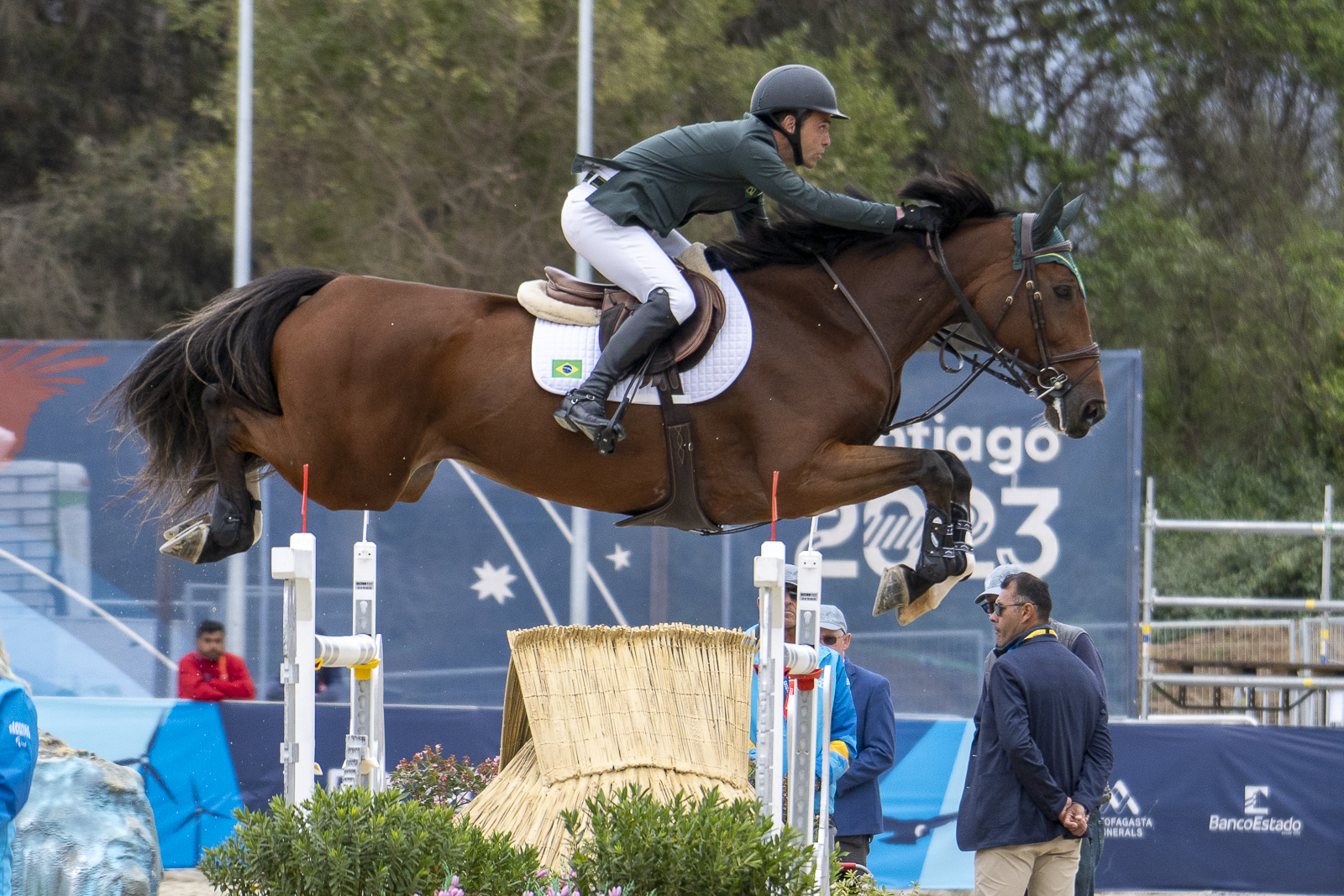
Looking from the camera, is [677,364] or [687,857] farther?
[677,364]

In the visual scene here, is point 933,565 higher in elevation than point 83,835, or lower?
higher

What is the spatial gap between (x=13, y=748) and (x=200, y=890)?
4.36 metres

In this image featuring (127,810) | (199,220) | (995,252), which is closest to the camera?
(995,252)

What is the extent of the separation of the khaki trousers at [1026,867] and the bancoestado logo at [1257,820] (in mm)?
2289

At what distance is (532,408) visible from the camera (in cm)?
389

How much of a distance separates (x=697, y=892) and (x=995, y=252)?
6.94ft

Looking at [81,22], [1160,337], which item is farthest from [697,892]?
[81,22]

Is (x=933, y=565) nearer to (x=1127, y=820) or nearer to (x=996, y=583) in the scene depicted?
(x=996, y=583)

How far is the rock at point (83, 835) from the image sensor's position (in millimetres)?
5551

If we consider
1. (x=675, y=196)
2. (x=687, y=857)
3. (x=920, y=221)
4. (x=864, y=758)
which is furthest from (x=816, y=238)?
(x=864, y=758)

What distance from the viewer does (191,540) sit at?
A: 4.01 meters

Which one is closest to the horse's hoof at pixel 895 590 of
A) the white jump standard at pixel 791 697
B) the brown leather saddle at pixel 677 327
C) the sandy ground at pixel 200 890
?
the white jump standard at pixel 791 697

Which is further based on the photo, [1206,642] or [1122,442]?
[1206,642]

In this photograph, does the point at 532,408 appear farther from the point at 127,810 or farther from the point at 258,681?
the point at 258,681
